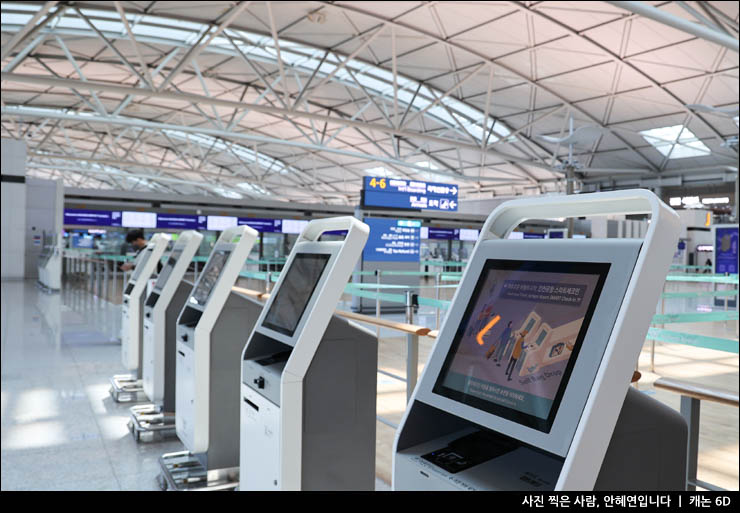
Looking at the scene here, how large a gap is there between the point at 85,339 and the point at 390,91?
18.3m

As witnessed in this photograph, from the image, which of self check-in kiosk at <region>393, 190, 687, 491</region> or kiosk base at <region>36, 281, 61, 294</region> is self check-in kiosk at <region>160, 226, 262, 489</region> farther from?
kiosk base at <region>36, 281, 61, 294</region>

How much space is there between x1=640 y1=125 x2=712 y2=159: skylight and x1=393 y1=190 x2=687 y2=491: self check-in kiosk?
25176mm

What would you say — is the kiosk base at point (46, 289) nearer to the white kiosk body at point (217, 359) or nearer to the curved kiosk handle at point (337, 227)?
the white kiosk body at point (217, 359)

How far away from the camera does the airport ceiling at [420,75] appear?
620 inches

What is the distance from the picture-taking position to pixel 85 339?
763 centimetres

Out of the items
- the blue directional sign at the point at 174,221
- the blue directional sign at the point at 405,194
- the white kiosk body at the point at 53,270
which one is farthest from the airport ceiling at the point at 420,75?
the blue directional sign at the point at 405,194

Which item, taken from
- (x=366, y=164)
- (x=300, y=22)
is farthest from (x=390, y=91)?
(x=366, y=164)

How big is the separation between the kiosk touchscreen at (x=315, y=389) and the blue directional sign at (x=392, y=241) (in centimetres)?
1031

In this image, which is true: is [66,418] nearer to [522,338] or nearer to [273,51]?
[522,338]

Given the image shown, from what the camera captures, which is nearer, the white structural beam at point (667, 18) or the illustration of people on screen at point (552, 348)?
the illustration of people on screen at point (552, 348)

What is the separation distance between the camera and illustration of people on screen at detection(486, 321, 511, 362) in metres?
1.21

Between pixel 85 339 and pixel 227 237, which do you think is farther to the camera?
pixel 85 339

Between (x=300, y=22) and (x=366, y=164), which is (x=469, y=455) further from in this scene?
(x=366, y=164)

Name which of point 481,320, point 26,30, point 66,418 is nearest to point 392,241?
point 26,30
